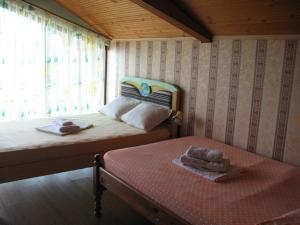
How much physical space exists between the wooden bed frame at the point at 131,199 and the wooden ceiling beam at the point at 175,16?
4.56ft

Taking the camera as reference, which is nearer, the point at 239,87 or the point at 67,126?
the point at 239,87

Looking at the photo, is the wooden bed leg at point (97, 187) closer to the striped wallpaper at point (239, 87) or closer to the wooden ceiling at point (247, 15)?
the striped wallpaper at point (239, 87)

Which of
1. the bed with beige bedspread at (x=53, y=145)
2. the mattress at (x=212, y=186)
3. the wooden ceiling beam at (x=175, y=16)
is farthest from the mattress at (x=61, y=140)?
the wooden ceiling beam at (x=175, y=16)

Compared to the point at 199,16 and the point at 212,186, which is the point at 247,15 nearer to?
the point at 199,16

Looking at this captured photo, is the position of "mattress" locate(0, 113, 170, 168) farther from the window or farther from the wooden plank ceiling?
the wooden plank ceiling

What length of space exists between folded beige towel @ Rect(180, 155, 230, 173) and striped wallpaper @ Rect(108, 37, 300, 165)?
0.76m

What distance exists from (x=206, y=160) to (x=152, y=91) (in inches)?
71.0

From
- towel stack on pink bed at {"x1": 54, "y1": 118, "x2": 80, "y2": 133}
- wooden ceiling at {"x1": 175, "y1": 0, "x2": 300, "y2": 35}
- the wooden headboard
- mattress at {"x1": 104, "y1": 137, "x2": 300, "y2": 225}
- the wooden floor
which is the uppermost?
wooden ceiling at {"x1": 175, "y1": 0, "x2": 300, "y2": 35}

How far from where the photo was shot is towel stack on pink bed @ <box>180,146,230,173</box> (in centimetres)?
232

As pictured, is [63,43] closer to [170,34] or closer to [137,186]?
[170,34]

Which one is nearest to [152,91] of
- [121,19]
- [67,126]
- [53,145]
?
[121,19]

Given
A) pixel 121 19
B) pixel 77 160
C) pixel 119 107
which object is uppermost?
pixel 121 19

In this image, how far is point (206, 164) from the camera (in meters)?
2.36

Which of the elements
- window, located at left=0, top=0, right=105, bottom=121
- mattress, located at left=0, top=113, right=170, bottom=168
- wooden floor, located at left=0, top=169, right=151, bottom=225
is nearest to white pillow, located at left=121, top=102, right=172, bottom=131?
mattress, located at left=0, top=113, right=170, bottom=168
